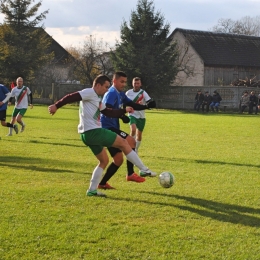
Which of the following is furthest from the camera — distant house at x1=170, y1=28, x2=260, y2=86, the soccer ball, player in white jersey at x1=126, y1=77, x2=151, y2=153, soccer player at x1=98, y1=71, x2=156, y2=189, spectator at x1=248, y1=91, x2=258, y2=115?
distant house at x1=170, y1=28, x2=260, y2=86

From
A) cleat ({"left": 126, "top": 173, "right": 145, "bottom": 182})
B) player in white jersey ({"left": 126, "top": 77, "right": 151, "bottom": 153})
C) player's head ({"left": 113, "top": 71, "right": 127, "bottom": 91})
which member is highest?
player's head ({"left": 113, "top": 71, "right": 127, "bottom": 91})

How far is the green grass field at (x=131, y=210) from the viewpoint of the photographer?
5.22m

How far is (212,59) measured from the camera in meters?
51.3

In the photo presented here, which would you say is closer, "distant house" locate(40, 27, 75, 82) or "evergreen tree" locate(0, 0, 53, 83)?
"evergreen tree" locate(0, 0, 53, 83)

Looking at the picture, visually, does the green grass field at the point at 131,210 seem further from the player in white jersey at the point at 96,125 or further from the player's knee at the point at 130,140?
the player's knee at the point at 130,140

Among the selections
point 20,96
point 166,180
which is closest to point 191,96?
point 20,96

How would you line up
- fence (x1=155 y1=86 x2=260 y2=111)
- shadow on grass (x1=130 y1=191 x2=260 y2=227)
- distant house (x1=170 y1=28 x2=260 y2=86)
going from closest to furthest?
shadow on grass (x1=130 y1=191 x2=260 y2=227) → fence (x1=155 y1=86 x2=260 y2=111) → distant house (x1=170 y1=28 x2=260 y2=86)

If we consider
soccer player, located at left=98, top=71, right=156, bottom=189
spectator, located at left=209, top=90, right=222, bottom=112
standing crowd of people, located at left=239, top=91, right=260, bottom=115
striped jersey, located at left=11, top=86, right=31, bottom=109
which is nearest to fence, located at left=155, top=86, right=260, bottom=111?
spectator, located at left=209, top=90, right=222, bottom=112

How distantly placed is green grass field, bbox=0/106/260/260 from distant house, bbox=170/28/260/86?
39.3 m

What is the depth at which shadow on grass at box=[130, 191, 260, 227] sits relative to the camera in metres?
6.44

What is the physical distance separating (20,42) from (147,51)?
545 inches

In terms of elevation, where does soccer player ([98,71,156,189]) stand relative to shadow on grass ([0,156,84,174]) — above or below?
above

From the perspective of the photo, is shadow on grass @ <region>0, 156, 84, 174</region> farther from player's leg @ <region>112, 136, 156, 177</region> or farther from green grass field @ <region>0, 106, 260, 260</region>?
player's leg @ <region>112, 136, 156, 177</region>

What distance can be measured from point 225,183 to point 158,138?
8.58 meters
